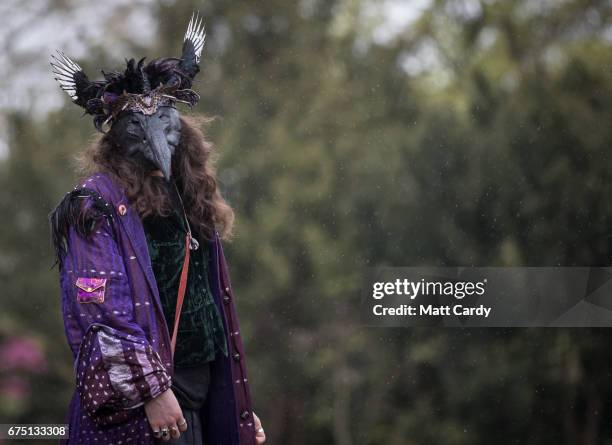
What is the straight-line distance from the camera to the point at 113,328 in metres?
1.86

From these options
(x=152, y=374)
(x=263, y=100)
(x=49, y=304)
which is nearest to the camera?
(x=152, y=374)

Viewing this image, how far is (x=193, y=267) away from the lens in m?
2.16

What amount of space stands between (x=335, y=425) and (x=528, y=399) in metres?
1.26

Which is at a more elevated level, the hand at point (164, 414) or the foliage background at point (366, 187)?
the foliage background at point (366, 187)

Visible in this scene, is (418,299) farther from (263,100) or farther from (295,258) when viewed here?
(263,100)

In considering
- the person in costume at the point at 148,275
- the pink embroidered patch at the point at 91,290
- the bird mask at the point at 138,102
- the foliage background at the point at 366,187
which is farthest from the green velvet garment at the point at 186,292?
the foliage background at the point at 366,187

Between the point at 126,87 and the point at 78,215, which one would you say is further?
the point at 126,87

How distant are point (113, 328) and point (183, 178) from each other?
524 mm

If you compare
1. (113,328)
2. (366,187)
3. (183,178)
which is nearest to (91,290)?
(113,328)

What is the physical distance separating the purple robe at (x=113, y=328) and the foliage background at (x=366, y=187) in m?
3.21

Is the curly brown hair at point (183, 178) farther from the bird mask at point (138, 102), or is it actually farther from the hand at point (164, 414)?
the hand at point (164, 414)

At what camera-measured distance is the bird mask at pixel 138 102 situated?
2092 millimetres

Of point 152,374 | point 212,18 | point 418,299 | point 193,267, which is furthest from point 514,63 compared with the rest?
point 152,374

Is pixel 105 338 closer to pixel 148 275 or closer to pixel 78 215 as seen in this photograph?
pixel 148 275
